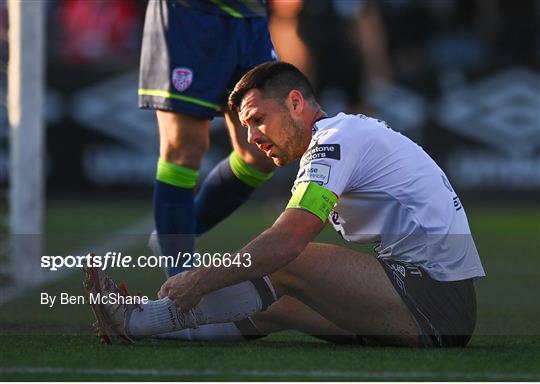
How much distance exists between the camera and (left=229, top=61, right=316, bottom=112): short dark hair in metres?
4.18

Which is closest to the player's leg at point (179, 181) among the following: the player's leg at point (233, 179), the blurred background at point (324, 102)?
the player's leg at point (233, 179)

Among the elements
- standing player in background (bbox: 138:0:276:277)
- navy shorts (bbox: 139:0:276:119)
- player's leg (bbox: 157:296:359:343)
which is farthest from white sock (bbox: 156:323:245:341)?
navy shorts (bbox: 139:0:276:119)

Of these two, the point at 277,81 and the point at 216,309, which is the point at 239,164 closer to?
the point at 277,81

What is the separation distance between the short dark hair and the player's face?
0.07 ft

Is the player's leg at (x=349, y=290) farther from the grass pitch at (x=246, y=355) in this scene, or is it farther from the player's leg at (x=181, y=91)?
the player's leg at (x=181, y=91)

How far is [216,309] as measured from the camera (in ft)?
13.4

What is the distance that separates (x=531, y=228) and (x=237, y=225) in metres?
2.45

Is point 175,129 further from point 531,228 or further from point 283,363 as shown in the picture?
point 531,228

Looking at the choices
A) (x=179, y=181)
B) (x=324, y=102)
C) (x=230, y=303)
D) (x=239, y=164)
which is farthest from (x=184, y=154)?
(x=324, y=102)

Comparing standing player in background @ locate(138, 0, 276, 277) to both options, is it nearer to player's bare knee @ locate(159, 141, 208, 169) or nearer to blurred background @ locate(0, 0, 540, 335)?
player's bare knee @ locate(159, 141, 208, 169)

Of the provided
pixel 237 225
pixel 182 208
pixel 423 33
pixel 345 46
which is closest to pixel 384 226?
pixel 182 208

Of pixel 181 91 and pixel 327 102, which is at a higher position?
pixel 181 91

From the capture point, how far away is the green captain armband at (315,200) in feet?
12.7

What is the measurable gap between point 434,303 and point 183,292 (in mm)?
824
